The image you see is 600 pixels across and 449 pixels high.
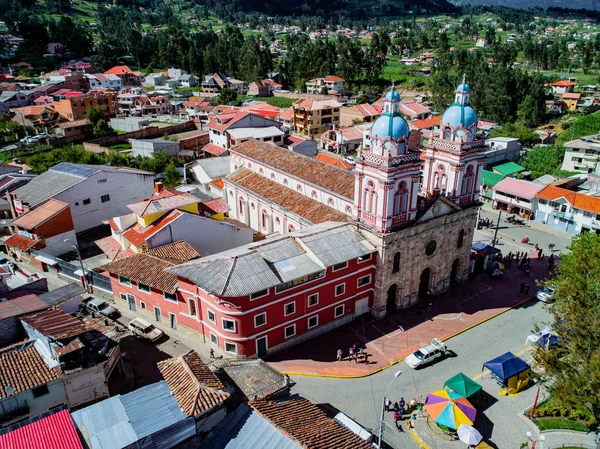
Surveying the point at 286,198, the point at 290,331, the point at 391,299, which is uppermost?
the point at 286,198

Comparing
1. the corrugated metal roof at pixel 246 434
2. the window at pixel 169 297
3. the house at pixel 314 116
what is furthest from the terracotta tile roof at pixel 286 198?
the house at pixel 314 116

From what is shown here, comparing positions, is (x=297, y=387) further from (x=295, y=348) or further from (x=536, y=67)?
(x=536, y=67)

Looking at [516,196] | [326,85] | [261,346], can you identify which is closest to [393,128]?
[261,346]

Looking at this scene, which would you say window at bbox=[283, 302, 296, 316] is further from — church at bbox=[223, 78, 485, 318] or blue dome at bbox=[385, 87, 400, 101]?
blue dome at bbox=[385, 87, 400, 101]

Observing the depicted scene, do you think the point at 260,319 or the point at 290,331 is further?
the point at 290,331

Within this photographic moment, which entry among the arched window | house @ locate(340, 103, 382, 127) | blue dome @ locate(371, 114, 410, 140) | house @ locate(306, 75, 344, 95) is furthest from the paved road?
house @ locate(306, 75, 344, 95)

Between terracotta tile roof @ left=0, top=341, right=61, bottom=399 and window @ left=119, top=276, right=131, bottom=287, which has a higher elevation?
terracotta tile roof @ left=0, top=341, right=61, bottom=399

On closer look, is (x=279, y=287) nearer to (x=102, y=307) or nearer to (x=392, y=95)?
(x=392, y=95)

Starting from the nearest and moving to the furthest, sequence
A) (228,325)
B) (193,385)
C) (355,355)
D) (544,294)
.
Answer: (193,385), (228,325), (355,355), (544,294)
